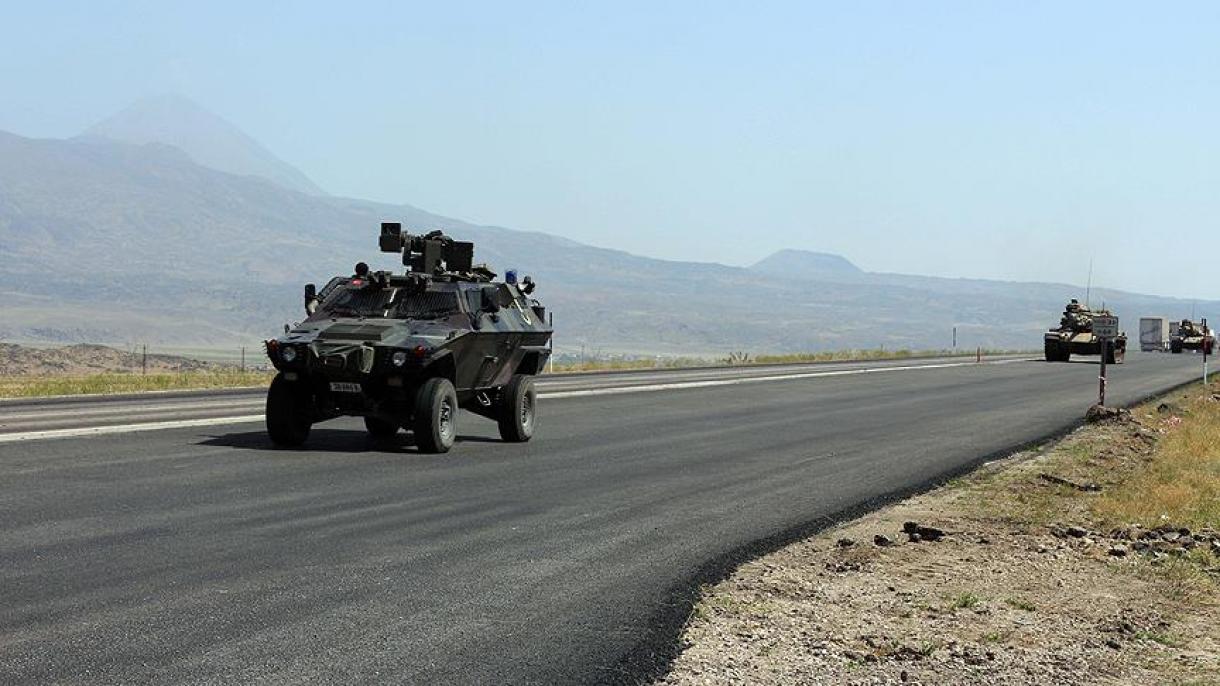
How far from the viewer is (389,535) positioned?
37.6 ft

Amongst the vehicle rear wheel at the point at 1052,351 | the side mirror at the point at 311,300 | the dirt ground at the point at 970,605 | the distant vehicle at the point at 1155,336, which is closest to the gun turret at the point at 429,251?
the side mirror at the point at 311,300

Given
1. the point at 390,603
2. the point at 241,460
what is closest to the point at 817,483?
the point at 241,460

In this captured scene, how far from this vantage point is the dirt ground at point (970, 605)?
7.78 metres

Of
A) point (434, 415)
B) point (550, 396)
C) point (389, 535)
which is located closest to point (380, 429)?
point (434, 415)

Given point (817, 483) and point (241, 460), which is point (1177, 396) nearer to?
point (817, 483)

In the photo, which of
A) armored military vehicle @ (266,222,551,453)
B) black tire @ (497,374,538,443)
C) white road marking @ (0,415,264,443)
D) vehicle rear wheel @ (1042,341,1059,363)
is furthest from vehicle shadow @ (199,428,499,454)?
vehicle rear wheel @ (1042,341,1059,363)

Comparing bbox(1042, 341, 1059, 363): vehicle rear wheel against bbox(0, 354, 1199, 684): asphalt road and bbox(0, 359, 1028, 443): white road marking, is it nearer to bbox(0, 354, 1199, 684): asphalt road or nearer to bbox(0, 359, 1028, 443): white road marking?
bbox(0, 359, 1028, 443): white road marking

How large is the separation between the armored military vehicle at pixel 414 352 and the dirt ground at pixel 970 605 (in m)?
5.75

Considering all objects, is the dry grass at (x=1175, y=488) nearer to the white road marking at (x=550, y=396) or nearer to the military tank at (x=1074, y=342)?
the white road marking at (x=550, y=396)

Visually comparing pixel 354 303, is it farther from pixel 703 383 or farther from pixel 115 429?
pixel 703 383

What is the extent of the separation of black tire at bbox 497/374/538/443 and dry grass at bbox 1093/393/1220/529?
24.3 feet

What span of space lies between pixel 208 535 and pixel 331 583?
6.99ft

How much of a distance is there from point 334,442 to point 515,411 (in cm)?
232

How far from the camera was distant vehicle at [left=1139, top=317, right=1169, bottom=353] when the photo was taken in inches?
4166
